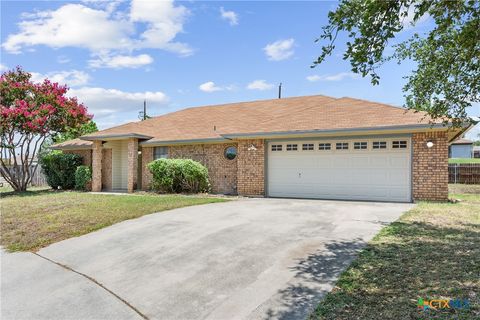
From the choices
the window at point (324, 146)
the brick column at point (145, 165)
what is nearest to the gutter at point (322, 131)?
the window at point (324, 146)

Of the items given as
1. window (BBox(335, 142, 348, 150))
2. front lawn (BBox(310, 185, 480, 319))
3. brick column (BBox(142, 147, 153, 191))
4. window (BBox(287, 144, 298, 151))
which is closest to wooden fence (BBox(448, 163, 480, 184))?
window (BBox(335, 142, 348, 150))

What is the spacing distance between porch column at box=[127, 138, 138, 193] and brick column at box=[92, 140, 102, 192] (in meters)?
2.01

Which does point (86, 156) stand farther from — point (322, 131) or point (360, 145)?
point (360, 145)

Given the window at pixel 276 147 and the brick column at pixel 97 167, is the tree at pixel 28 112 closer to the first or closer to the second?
the brick column at pixel 97 167

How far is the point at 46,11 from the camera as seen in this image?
1035cm

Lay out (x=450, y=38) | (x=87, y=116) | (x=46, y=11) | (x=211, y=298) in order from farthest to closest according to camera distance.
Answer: (x=87, y=116) → (x=46, y=11) → (x=450, y=38) → (x=211, y=298)

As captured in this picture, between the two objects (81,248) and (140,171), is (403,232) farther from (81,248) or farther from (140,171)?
(140,171)

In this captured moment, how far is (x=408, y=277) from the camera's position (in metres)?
4.45

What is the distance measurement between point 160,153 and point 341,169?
936 centimetres

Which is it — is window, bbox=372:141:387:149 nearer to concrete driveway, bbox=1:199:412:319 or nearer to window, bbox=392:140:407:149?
window, bbox=392:140:407:149

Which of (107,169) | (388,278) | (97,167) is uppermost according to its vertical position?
(97,167)

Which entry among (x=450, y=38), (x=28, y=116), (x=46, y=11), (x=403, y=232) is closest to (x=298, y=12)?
(x=450, y=38)

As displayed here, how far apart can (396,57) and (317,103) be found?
31.5 feet

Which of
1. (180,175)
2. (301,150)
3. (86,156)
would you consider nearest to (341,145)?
(301,150)
